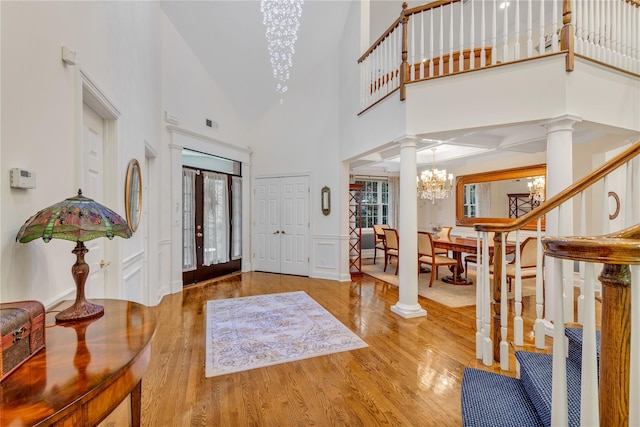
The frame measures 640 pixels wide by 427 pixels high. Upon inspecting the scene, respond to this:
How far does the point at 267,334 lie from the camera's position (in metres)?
3.05

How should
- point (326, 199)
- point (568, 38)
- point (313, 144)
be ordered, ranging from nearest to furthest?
point (568, 38) → point (326, 199) → point (313, 144)

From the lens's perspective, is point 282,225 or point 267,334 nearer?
point 267,334

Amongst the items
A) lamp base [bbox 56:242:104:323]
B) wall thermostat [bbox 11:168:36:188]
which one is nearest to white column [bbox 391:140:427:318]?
lamp base [bbox 56:242:104:323]

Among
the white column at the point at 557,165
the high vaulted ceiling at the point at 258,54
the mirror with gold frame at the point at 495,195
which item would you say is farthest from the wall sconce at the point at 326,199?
the white column at the point at 557,165

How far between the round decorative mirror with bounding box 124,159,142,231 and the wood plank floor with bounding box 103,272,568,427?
3.95 feet

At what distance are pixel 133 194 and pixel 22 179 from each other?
6.13 feet

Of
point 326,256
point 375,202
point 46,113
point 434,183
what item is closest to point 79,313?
point 46,113

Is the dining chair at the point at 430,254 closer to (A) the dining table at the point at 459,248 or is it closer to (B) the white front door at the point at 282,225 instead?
(A) the dining table at the point at 459,248

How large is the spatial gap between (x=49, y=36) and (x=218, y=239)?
4345mm

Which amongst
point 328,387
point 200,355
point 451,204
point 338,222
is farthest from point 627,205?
point 451,204

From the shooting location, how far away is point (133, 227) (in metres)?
2.92

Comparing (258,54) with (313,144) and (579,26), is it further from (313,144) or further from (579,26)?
(579,26)

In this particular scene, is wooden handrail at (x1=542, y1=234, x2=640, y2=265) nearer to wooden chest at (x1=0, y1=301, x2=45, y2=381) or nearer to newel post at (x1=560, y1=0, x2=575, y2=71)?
wooden chest at (x1=0, y1=301, x2=45, y2=381)

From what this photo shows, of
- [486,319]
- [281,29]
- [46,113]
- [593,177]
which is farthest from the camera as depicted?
[281,29]
